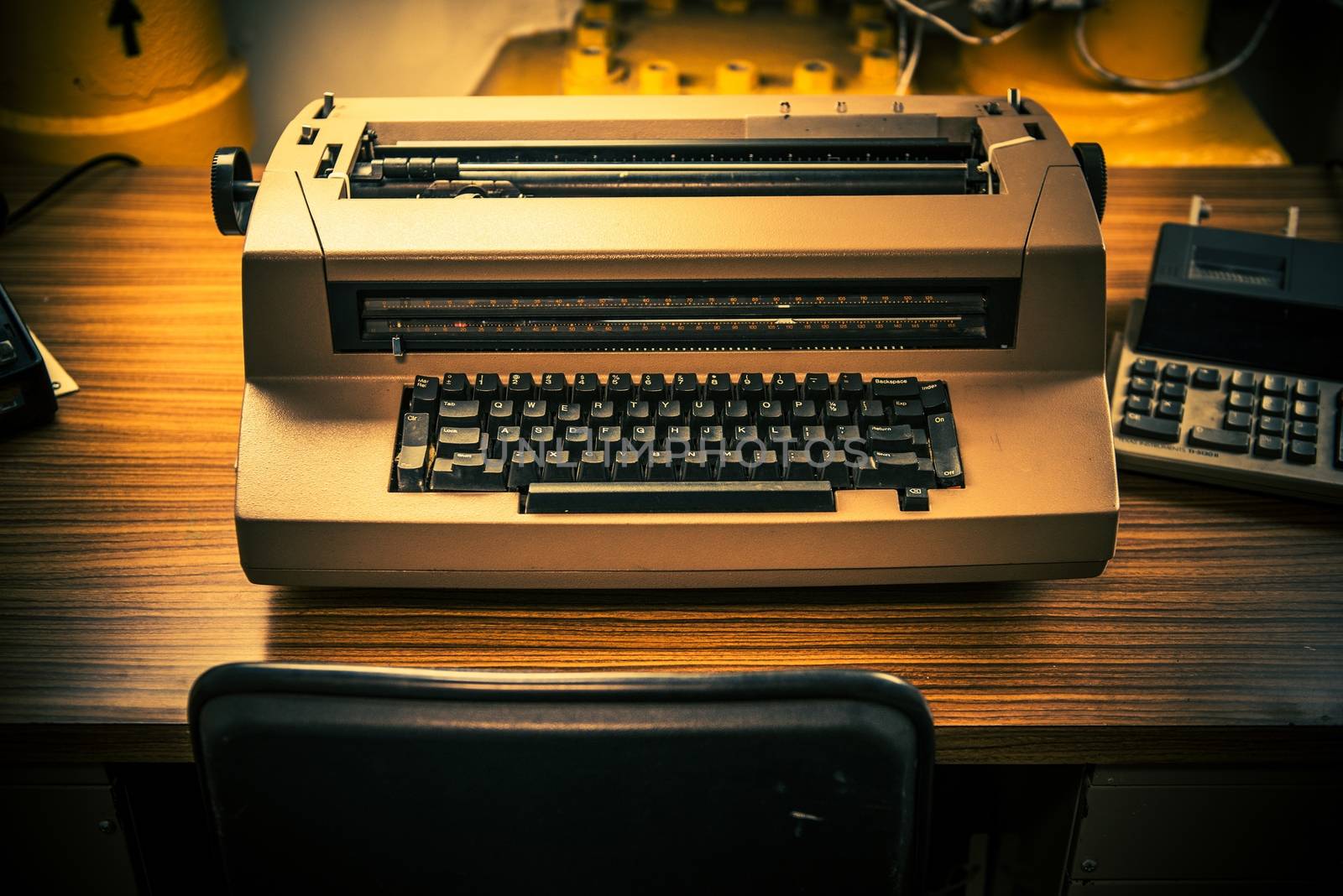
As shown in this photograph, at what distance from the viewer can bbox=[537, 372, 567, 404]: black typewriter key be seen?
945 millimetres

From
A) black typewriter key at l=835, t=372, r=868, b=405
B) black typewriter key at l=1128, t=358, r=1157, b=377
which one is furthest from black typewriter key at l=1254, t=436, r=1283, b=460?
black typewriter key at l=835, t=372, r=868, b=405

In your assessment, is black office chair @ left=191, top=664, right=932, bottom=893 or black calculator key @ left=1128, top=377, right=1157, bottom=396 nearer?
black office chair @ left=191, top=664, right=932, bottom=893

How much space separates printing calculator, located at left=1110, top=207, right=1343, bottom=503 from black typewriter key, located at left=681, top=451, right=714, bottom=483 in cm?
37

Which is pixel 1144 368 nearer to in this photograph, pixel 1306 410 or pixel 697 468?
pixel 1306 410

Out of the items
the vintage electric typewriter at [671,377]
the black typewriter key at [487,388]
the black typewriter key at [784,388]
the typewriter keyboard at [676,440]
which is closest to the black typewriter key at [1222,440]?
the vintage electric typewriter at [671,377]

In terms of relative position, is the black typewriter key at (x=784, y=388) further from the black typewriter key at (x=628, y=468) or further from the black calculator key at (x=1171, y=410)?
the black calculator key at (x=1171, y=410)

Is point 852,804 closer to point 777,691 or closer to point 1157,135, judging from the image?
point 777,691

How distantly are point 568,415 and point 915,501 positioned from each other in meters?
0.26

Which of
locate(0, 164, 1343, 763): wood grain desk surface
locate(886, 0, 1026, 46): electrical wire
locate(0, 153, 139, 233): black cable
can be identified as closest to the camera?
locate(0, 164, 1343, 763): wood grain desk surface

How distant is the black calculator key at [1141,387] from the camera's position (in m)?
1.07

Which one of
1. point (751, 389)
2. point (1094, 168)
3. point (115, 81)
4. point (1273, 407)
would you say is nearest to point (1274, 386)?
point (1273, 407)

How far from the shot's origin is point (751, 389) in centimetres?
95

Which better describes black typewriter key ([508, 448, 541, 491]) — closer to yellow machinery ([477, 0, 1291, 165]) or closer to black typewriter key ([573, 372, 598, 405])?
black typewriter key ([573, 372, 598, 405])

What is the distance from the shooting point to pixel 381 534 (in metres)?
0.88
